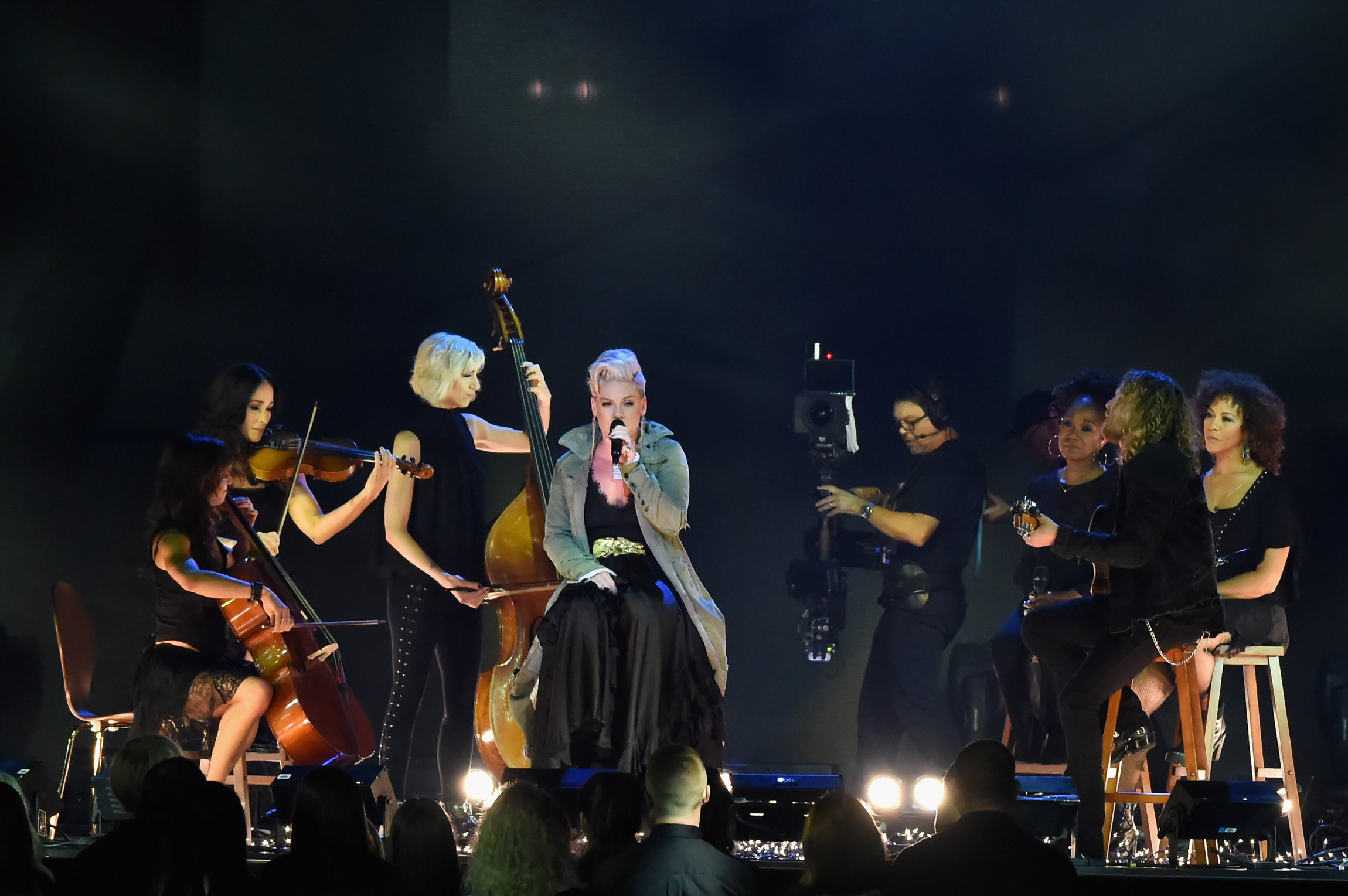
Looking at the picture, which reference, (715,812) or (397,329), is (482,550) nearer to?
(397,329)

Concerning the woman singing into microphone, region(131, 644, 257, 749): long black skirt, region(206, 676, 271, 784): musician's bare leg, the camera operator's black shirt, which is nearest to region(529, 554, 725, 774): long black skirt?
the woman singing into microphone

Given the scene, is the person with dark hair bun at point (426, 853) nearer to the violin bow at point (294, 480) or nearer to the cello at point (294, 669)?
Result: the cello at point (294, 669)

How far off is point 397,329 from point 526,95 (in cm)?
130

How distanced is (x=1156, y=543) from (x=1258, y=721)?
59.2 inches

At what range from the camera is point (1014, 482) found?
668 centimetres

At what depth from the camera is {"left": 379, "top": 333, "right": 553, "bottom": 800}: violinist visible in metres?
6.10

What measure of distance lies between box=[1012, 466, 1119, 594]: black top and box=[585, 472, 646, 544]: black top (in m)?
1.54

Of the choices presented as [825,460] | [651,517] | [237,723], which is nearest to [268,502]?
[237,723]

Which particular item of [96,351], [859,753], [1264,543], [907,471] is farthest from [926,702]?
[96,351]

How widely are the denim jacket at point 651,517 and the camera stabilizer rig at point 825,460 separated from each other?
1238mm

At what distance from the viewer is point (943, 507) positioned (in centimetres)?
643

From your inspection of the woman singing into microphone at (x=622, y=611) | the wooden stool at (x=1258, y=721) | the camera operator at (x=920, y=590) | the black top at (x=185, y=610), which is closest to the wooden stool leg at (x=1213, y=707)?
the wooden stool at (x=1258, y=721)

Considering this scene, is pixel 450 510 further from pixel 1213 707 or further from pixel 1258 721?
pixel 1258 721

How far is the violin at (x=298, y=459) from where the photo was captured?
573 centimetres
